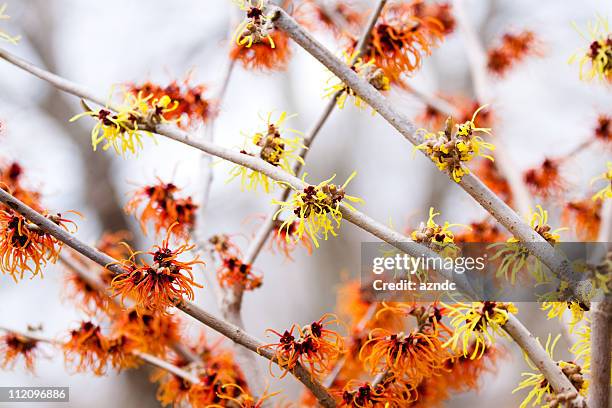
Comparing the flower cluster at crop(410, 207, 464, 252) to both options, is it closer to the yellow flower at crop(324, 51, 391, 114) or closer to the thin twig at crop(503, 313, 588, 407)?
the thin twig at crop(503, 313, 588, 407)

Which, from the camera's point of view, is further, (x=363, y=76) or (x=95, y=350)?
(x=95, y=350)

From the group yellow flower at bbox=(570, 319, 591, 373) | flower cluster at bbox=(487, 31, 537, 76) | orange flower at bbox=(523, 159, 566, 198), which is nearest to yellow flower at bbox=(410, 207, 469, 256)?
yellow flower at bbox=(570, 319, 591, 373)

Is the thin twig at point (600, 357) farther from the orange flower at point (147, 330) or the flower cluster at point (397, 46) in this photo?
the orange flower at point (147, 330)

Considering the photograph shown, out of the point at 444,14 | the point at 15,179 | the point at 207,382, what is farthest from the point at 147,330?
the point at 444,14

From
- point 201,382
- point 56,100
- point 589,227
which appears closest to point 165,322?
point 201,382

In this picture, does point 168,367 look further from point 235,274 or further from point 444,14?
point 444,14

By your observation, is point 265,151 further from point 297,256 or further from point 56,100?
point 297,256

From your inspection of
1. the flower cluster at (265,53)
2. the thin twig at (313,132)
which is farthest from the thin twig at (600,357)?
the flower cluster at (265,53)
